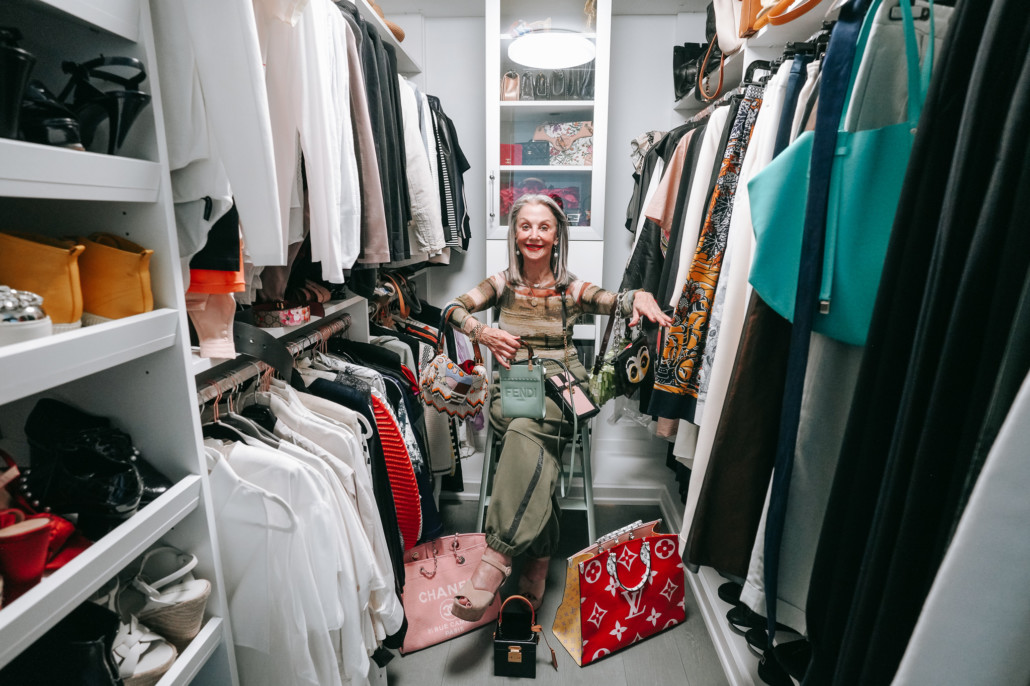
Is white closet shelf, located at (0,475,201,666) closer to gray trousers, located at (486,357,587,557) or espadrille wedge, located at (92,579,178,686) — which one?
espadrille wedge, located at (92,579,178,686)

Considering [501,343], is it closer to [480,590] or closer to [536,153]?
[480,590]

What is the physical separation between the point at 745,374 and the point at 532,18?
200cm

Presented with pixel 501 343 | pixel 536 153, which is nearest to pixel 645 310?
pixel 501 343

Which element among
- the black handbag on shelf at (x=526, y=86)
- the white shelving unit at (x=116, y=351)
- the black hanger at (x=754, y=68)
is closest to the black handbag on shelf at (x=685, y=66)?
the black handbag on shelf at (x=526, y=86)

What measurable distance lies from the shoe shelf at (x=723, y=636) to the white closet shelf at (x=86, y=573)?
141cm

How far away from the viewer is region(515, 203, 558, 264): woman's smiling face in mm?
1813

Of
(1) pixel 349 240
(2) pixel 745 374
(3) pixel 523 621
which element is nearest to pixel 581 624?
(3) pixel 523 621

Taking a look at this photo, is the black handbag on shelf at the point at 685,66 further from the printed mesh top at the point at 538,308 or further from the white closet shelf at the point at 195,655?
the white closet shelf at the point at 195,655

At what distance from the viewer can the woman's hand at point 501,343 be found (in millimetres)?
1684

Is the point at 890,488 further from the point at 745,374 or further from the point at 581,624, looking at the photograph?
the point at 581,624

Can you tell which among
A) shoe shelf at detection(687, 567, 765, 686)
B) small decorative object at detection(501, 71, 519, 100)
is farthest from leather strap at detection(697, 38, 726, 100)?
shoe shelf at detection(687, 567, 765, 686)

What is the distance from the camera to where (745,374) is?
0.76 metres

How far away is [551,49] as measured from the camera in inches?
83.0

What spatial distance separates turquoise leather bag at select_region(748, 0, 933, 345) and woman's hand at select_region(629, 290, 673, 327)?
73cm
